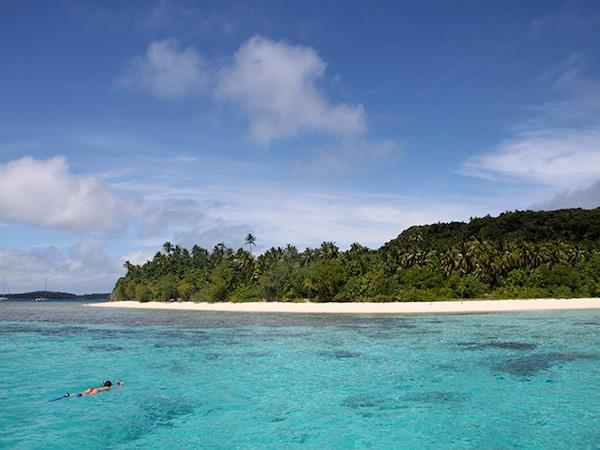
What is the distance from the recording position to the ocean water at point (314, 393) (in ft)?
52.9

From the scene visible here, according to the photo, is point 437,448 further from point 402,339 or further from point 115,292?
point 115,292

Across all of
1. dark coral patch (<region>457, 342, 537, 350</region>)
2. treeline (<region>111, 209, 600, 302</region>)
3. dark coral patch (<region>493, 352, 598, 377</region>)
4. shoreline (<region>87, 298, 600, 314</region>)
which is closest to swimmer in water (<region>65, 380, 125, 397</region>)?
dark coral patch (<region>493, 352, 598, 377</region>)

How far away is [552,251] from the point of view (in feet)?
313

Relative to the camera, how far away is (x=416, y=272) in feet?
299

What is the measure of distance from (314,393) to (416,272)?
7175cm

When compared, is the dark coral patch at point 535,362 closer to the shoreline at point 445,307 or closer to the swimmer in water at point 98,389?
the swimmer in water at point 98,389

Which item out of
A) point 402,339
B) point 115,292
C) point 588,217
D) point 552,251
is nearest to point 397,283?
point 552,251

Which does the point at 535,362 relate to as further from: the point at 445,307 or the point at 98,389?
the point at 445,307

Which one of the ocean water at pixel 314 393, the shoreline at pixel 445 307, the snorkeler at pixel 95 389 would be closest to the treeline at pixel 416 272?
the shoreline at pixel 445 307

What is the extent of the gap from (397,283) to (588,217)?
7249cm

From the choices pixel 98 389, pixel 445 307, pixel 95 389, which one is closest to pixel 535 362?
pixel 98 389

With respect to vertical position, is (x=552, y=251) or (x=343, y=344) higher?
(x=552, y=251)

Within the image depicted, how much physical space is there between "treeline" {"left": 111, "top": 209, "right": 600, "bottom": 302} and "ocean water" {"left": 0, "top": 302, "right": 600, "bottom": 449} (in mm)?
48668

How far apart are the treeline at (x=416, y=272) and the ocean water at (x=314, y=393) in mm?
48668
